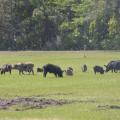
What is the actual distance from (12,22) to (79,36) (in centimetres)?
1434

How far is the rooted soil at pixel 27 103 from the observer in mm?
23006

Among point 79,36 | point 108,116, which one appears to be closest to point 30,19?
point 79,36

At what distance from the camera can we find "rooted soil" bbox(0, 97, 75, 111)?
75.5ft

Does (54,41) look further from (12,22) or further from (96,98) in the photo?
(96,98)

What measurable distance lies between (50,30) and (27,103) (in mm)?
88130

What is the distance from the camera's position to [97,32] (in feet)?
365

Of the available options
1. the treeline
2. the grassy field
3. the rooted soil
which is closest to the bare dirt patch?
the grassy field

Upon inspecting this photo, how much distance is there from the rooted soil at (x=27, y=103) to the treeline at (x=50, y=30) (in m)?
81.9

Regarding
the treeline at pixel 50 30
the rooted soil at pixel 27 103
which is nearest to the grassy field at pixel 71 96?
the rooted soil at pixel 27 103

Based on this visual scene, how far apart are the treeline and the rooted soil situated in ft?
269

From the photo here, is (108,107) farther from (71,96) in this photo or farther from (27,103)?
(71,96)

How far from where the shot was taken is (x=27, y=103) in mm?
24125

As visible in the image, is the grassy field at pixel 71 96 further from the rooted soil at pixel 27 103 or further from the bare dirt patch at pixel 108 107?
the rooted soil at pixel 27 103

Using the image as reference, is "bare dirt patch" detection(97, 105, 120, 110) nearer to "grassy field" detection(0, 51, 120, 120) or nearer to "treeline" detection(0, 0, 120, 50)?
"grassy field" detection(0, 51, 120, 120)
